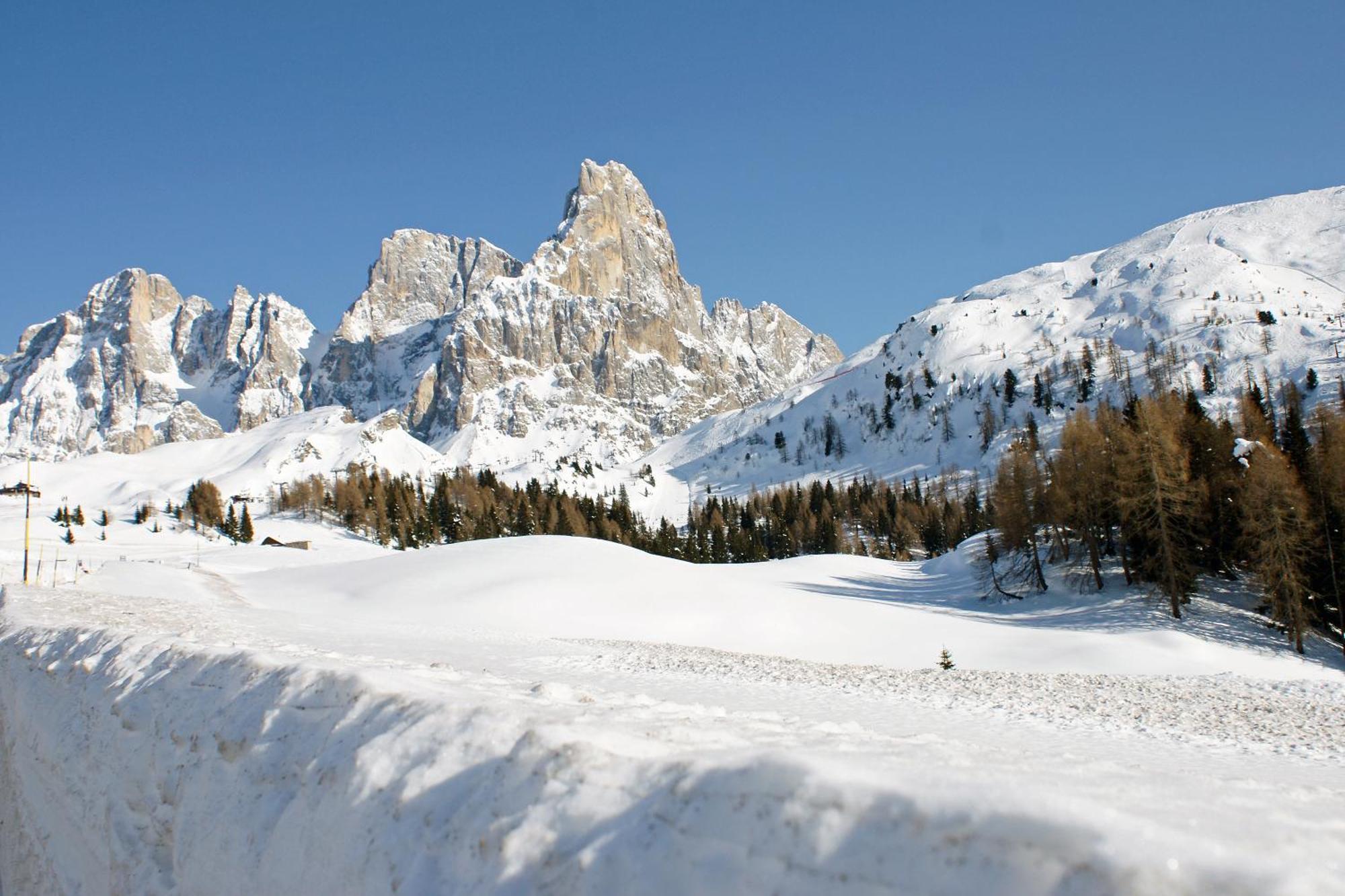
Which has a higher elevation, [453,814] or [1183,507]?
[1183,507]

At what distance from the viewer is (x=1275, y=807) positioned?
2.86 m

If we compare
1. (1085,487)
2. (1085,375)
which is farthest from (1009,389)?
(1085,487)

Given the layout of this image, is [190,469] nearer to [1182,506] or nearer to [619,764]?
[1182,506]

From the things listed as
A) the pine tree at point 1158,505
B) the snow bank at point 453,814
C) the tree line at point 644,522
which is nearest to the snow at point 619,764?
the snow bank at point 453,814

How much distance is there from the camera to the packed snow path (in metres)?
2.59

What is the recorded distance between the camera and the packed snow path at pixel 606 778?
2.59m

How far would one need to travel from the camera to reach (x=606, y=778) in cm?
357

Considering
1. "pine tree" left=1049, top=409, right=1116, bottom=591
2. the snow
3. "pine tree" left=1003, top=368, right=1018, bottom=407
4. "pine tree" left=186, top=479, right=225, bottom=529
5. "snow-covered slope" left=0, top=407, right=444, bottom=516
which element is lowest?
the snow

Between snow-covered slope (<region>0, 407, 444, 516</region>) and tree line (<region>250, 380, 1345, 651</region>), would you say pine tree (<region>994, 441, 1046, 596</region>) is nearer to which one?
tree line (<region>250, 380, 1345, 651</region>)

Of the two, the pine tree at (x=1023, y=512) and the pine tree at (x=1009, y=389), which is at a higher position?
the pine tree at (x=1009, y=389)

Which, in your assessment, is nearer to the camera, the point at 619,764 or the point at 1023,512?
the point at 619,764

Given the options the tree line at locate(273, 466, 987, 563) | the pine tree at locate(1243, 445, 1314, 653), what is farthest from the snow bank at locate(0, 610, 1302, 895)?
the tree line at locate(273, 466, 987, 563)

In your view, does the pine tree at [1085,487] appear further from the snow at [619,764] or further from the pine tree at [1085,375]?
the pine tree at [1085,375]

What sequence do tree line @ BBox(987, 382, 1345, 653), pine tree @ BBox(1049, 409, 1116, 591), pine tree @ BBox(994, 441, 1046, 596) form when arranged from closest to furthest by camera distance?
tree line @ BBox(987, 382, 1345, 653) → pine tree @ BBox(1049, 409, 1116, 591) → pine tree @ BBox(994, 441, 1046, 596)
